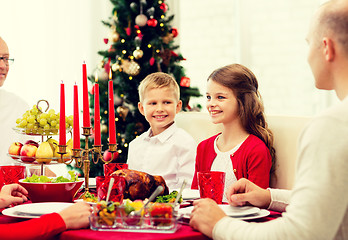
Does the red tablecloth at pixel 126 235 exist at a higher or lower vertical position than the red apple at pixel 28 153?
lower

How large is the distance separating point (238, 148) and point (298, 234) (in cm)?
133

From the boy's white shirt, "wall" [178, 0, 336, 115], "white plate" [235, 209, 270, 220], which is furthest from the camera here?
"wall" [178, 0, 336, 115]

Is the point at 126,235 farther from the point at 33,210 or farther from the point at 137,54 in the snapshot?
the point at 137,54

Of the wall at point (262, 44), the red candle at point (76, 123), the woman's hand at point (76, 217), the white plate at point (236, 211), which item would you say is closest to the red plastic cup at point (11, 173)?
the red candle at point (76, 123)

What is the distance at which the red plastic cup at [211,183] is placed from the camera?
161 centimetres

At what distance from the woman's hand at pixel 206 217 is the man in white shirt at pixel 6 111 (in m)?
1.83

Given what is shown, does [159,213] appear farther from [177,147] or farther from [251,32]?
[251,32]

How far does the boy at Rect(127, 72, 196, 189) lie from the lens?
2906mm

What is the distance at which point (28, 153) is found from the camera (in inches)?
71.5

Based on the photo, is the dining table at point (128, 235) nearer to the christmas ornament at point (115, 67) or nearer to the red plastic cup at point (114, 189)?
the red plastic cup at point (114, 189)

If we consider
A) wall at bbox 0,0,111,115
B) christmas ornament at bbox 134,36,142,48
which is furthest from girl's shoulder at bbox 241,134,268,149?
wall at bbox 0,0,111,115

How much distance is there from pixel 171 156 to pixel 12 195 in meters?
1.33

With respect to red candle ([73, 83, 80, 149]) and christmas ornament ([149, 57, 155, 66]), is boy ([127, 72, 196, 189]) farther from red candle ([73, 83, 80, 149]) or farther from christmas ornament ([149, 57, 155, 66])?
red candle ([73, 83, 80, 149])

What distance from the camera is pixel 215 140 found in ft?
8.72
